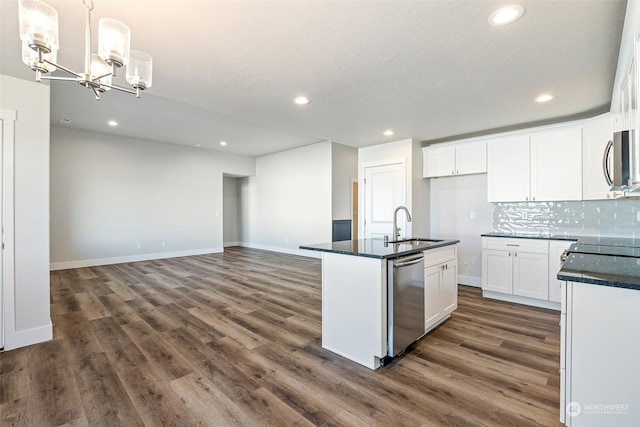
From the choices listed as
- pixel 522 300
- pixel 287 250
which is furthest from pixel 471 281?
pixel 287 250

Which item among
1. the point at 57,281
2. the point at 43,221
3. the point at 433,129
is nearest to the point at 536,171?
the point at 433,129

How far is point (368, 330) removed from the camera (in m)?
2.37

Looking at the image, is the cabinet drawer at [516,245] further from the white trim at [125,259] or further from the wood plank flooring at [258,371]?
the white trim at [125,259]

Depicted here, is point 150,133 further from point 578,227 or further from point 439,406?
point 578,227

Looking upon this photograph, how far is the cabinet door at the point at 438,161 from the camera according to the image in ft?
15.8

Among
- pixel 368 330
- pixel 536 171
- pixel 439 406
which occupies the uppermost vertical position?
pixel 536 171

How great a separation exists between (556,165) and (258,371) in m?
4.30

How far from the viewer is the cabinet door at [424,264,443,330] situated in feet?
9.27

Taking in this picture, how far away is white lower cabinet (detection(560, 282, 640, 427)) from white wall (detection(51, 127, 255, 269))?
7727 mm

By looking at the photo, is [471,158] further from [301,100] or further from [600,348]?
[600,348]

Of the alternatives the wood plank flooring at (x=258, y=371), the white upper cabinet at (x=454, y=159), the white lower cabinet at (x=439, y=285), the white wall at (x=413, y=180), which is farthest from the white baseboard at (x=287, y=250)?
the white lower cabinet at (x=439, y=285)

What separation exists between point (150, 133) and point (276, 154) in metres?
3.20

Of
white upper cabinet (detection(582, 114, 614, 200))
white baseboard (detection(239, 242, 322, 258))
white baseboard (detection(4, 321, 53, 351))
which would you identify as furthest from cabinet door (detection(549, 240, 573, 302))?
white baseboard (detection(4, 321, 53, 351))

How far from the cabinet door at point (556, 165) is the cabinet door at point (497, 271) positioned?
91cm
